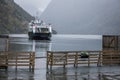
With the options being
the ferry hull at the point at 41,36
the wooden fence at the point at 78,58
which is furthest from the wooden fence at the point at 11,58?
the ferry hull at the point at 41,36

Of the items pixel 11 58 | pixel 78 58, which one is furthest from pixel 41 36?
pixel 11 58

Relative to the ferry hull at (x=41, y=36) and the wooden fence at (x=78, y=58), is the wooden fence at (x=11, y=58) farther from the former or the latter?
the ferry hull at (x=41, y=36)

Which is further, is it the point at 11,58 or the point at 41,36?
the point at 41,36

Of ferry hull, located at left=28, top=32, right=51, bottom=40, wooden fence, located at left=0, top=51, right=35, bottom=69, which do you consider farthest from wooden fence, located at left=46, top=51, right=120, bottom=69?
ferry hull, located at left=28, top=32, right=51, bottom=40

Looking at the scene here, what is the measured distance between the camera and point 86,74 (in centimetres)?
2623

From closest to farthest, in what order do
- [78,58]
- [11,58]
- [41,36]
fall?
1. [11,58]
2. [78,58]
3. [41,36]

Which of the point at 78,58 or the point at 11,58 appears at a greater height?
the point at 11,58

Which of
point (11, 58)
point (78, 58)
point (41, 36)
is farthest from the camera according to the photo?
point (41, 36)

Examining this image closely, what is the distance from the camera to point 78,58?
33.0 m

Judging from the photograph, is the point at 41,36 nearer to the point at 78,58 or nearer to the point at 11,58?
the point at 78,58

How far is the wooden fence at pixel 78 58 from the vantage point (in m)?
29.7

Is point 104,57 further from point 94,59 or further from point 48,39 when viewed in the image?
point 48,39

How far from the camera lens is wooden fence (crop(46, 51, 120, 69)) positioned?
2974cm

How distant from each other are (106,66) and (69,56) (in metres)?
4.17
